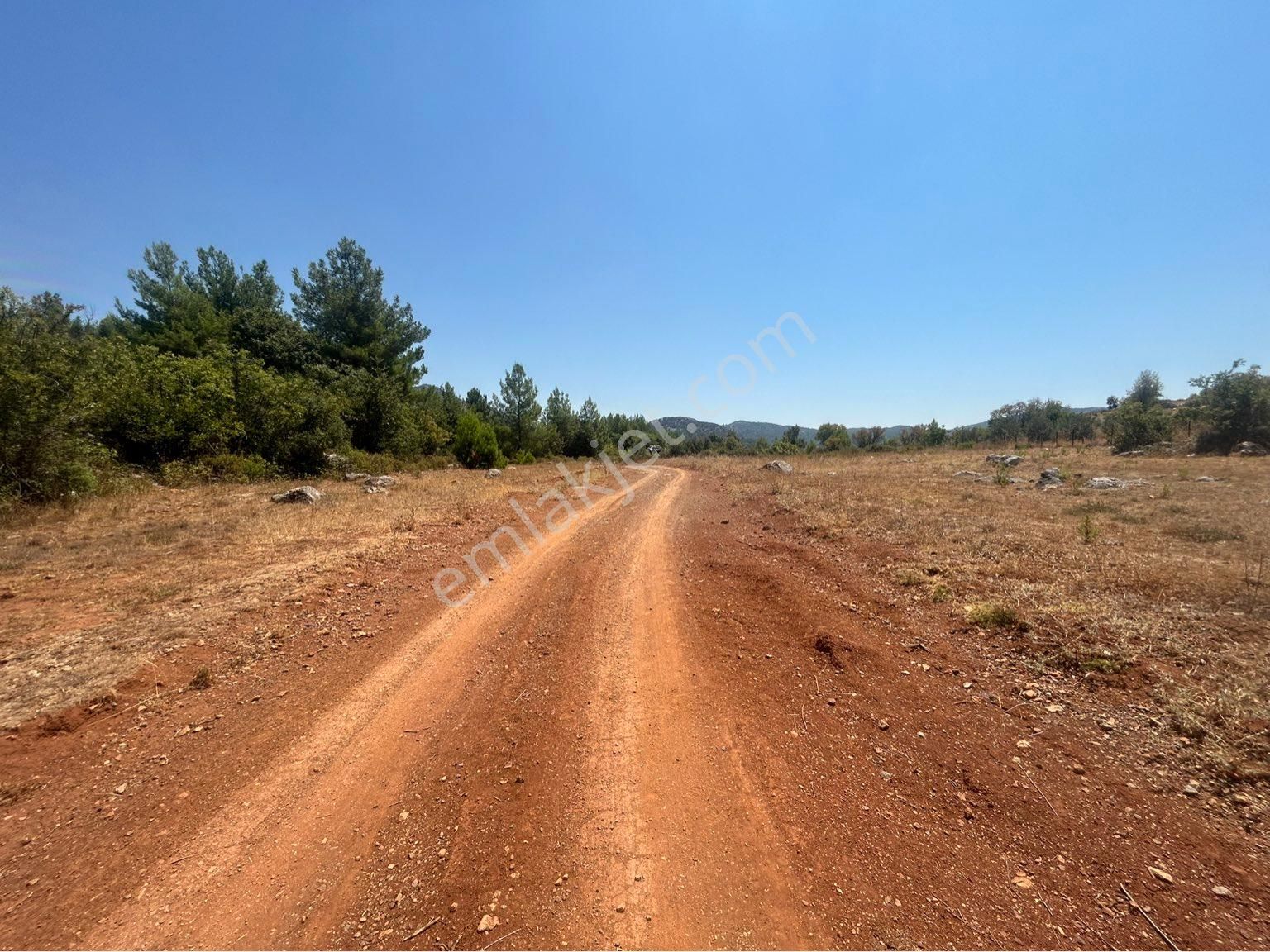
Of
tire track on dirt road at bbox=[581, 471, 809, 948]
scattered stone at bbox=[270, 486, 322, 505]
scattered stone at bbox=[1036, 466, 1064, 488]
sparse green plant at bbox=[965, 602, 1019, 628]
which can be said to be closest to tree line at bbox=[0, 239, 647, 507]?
scattered stone at bbox=[270, 486, 322, 505]

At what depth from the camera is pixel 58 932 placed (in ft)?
7.32

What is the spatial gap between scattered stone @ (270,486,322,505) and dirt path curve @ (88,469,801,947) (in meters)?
10.7

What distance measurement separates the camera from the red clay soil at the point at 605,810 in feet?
7.47

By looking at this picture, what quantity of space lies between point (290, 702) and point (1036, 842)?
19.4 ft

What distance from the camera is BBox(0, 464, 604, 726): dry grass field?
455cm

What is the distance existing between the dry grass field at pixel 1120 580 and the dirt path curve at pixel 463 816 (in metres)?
3.53

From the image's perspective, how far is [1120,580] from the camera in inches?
244

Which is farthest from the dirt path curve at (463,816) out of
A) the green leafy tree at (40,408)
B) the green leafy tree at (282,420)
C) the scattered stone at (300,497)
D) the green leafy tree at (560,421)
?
the green leafy tree at (560,421)

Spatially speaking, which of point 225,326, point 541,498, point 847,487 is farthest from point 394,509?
point 225,326

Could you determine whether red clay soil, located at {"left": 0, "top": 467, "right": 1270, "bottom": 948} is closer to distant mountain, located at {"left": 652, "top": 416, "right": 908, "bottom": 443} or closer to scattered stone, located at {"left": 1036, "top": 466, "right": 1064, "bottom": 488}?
scattered stone, located at {"left": 1036, "top": 466, "right": 1064, "bottom": 488}

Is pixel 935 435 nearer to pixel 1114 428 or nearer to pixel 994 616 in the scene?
pixel 1114 428

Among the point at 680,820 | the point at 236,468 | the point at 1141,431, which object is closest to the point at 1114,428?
the point at 1141,431

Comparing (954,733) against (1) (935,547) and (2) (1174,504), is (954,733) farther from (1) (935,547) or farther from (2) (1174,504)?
(2) (1174,504)

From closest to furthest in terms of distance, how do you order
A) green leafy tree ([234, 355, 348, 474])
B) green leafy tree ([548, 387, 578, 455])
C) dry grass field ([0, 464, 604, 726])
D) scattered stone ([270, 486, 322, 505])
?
dry grass field ([0, 464, 604, 726]), scattered stone ([270, 486, 322, 505]), green leafy tree ([234, 355, 348, 474]), green leafy tree ([548, 387, 578, 455])
